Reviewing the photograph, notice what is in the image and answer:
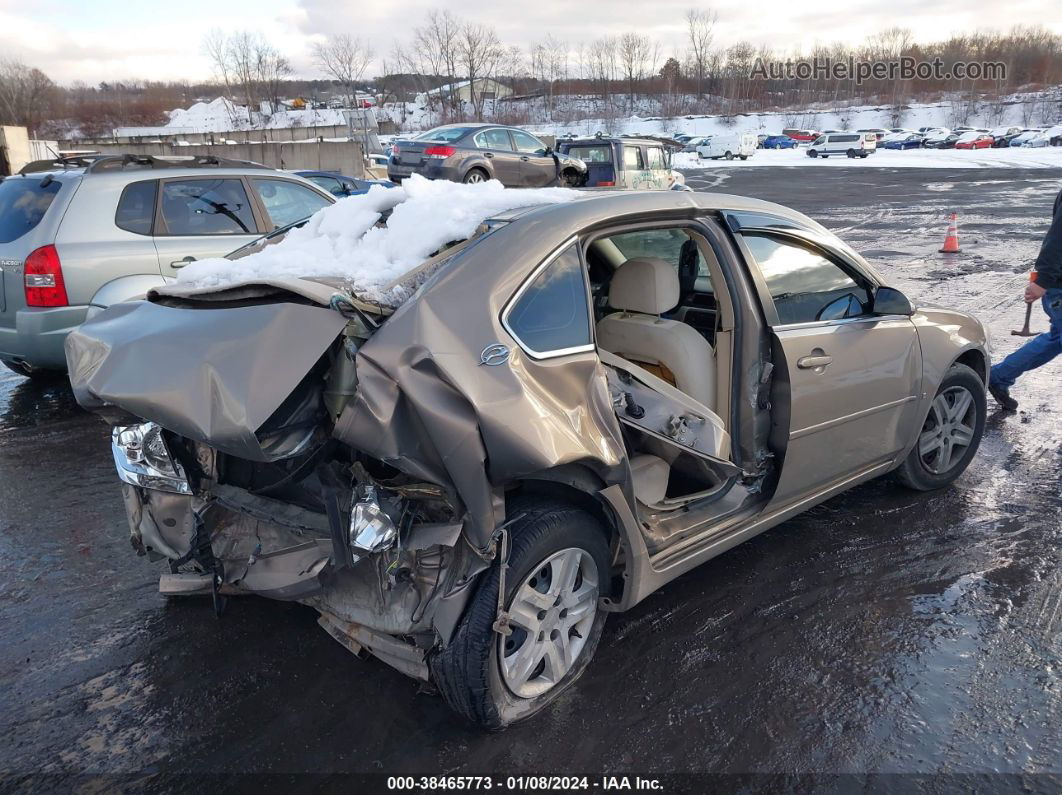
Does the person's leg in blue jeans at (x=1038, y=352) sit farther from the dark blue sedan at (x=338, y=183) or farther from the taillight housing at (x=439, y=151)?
the taillight housing at (x=439, y=151)

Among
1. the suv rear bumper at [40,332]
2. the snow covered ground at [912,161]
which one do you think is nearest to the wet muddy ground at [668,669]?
the suv rear bumper at [40,332]

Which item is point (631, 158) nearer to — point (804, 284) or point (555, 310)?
point (804, 284)

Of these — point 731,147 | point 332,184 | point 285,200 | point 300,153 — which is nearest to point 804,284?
point 285,200

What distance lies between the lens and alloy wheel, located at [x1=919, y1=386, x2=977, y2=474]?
4352 mm

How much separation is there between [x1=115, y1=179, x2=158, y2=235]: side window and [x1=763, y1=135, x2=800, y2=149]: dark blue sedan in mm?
60583

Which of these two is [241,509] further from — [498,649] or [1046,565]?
[1046,565]

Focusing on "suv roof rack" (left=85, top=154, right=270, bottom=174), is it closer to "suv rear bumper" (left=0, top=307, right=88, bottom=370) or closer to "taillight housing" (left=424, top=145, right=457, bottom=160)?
"suv rear bumper" (left=0, top=307, right=88, bottom=370)

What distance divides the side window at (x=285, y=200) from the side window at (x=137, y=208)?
976mm

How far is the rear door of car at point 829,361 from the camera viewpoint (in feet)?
11.2

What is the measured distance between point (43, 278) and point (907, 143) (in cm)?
6122

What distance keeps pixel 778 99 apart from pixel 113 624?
102730mm

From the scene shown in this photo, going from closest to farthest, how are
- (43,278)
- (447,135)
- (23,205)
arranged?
(43,278) < (23,205) < (447,135)

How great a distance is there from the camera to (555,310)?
8.85 feet

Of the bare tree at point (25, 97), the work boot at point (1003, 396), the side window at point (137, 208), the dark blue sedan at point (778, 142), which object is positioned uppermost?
the bare tree at point (25, 97)
